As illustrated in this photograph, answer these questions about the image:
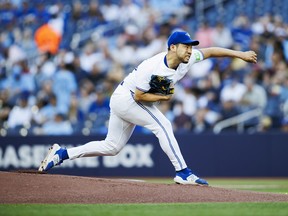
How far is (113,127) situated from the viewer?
9422 mm

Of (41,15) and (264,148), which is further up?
(41,15)

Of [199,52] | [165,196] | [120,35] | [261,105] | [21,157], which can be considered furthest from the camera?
[120,35]

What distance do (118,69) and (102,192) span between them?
8138 millimetres

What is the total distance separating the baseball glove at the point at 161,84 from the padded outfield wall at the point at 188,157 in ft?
23.4

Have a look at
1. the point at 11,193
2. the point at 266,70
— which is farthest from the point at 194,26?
the point at 11,193

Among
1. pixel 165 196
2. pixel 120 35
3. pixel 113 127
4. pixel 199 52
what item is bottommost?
pixel 165 196

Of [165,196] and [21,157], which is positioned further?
[21,157]

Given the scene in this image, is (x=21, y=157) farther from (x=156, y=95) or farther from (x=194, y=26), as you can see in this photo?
(x=156, y=95)

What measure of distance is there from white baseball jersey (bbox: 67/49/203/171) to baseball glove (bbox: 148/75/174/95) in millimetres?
53

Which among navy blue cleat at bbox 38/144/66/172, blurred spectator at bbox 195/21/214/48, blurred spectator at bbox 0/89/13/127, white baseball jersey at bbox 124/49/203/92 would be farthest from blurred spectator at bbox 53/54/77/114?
white baseball jersey at bbox 124/49/203/92

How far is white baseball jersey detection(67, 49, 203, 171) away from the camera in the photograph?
8.98 m

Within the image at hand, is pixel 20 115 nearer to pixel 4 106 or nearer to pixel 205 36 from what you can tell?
pixel 4 106

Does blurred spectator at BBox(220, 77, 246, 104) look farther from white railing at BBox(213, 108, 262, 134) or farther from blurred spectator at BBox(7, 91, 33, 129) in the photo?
blurred spectator at BBox(7, 91, 33, 129)

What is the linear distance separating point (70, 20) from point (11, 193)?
10.4 meters
